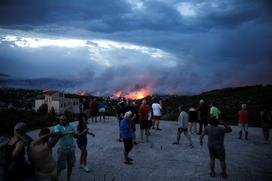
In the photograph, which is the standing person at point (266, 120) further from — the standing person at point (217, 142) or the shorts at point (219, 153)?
the shorts at point (219, 153)

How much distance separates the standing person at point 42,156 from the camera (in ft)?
19.7

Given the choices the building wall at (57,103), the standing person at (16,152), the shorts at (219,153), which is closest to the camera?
the standing person at (16,152)

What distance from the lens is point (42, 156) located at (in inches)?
238

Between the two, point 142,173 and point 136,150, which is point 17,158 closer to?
point 142,173

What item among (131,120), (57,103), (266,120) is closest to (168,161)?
(131,120)

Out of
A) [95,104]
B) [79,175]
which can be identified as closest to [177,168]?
[79,175]

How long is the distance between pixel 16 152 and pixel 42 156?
0.58m

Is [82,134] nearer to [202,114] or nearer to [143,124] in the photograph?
[143,124]

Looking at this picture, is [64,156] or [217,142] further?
[217,142]

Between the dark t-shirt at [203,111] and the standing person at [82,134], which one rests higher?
the dark t-shirt at [203,111]

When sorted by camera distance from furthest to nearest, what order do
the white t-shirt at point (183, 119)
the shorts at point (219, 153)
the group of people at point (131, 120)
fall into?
the white t-shirt at point (183, 119), the group of people at point (131, 120), the shorts at point (219, 153)

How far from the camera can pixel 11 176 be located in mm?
6371

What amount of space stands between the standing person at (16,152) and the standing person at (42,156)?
0.27 metres

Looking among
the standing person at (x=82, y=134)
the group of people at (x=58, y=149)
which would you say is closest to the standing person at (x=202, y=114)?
the group of people at (x=58, y=149)
